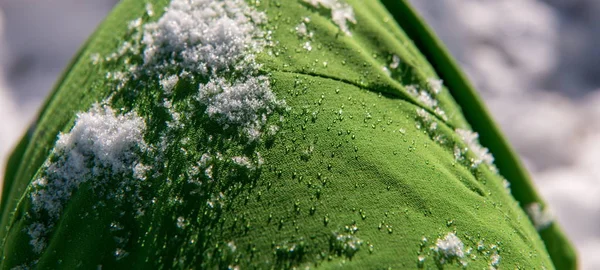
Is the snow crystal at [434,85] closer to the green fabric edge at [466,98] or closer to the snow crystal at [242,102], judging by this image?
the green fabric edge at [466,98]

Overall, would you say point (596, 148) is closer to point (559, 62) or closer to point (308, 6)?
point (559, 62)

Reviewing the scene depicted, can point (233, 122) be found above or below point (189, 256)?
above

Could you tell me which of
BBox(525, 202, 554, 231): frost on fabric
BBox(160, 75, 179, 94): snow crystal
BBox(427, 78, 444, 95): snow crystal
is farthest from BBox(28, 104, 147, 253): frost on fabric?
BBox(525, 202, 554, 231): frost on fabric

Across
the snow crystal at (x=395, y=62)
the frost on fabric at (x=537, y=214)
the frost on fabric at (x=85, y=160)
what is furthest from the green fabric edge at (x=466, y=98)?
the frost on fabric at (x=85, y=160)

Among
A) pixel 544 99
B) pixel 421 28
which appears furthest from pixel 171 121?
pixel 544 99

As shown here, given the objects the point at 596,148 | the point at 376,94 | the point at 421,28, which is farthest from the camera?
the point at 596,148
